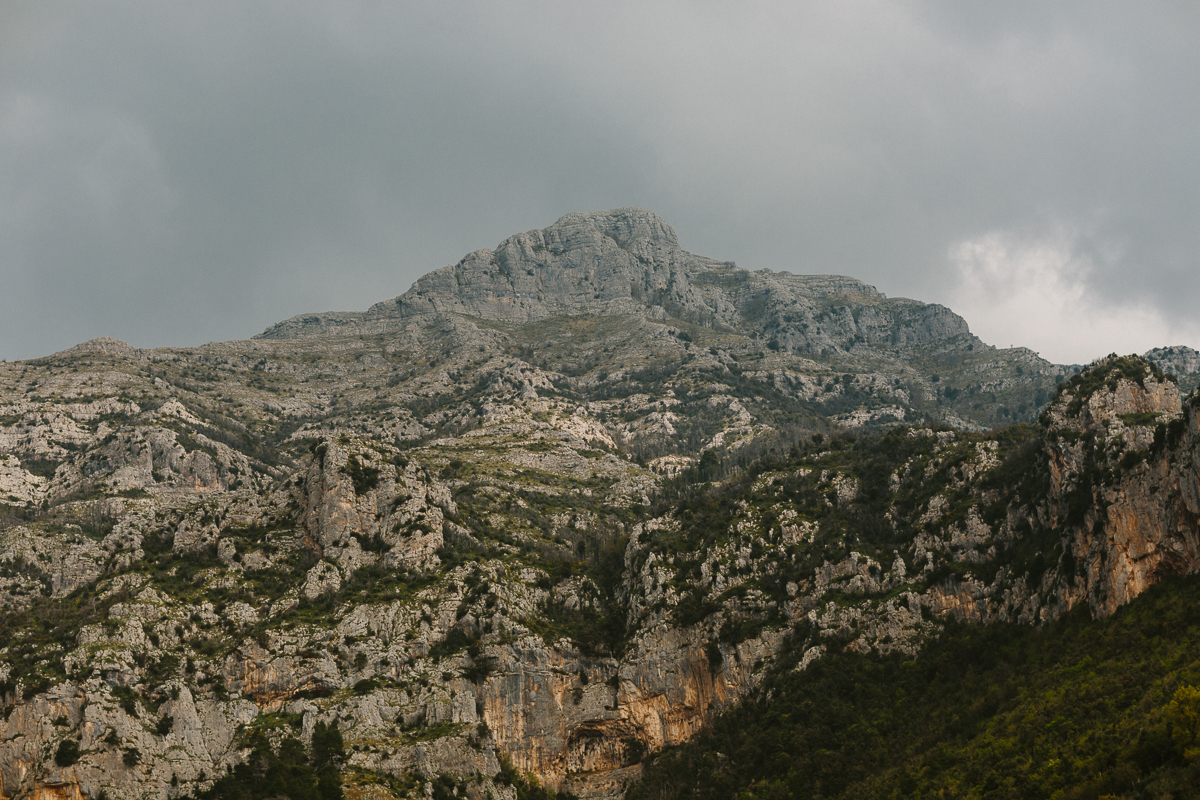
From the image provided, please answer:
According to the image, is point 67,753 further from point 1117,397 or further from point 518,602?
point 1117,397

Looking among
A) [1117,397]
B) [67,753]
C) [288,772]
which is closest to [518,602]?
[288,772]

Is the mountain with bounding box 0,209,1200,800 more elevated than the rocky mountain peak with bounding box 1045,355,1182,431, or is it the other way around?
the rocky mountain peak with bounding box 1045,355,1182,431

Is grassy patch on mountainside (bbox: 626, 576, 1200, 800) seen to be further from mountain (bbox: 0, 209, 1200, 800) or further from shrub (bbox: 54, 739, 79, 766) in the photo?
shrub (bbox: 54, 739, 79, 766)

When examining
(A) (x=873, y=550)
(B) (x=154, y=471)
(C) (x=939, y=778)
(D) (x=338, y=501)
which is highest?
(B) (x=154, y=471)

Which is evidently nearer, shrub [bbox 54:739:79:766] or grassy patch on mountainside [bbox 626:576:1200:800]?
grassy patch on mountainside [bbox 626:576:1200:800]

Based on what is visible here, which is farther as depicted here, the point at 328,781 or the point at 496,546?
the point at 496,546

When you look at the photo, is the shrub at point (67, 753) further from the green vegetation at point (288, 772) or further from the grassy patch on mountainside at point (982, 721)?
the grassy patch on mountainside at point (982, 721)

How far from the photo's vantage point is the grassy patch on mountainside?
6375cm

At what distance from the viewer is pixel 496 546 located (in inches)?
5881

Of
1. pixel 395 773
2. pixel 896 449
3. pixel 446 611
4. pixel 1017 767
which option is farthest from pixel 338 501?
pixel 1017 767

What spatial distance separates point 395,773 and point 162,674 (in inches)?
1249

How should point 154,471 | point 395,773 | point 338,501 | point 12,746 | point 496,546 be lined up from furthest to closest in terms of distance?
point 154,471 → point 496,546 → point 338,501 → point 395,773 → point 12,746

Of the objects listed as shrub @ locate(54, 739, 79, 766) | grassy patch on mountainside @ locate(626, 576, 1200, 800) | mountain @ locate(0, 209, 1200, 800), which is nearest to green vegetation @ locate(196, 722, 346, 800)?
mountain @ locate(0, 209, 1200, 800)

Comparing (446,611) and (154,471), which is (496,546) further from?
(154,471)
